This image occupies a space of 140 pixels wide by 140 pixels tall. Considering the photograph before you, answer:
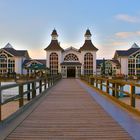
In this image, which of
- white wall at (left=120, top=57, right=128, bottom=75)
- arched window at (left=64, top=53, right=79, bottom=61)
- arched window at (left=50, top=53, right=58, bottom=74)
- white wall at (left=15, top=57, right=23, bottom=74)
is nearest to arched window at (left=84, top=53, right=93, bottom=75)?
arched window at (left=64, top=53, right=79, bottom=61)

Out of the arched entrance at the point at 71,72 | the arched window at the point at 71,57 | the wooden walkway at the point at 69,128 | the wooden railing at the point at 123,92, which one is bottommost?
the wooden walkway at the point at 69,128

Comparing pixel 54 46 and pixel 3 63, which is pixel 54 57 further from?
pixel 3 63

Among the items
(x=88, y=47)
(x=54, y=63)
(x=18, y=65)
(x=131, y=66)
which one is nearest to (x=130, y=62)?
(x=131, y=66)

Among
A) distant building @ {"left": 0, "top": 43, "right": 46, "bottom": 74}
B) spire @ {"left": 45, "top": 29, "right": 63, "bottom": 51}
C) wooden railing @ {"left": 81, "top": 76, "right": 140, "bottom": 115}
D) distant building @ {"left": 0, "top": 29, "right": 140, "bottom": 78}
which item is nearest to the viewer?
wooden railing @ {"left": 81, "top": 76, "right": 140, "bottom": 115}

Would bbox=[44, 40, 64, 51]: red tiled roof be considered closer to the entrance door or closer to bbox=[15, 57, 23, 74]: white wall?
the entrance door

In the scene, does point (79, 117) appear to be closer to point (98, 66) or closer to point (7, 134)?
point (7, 134)

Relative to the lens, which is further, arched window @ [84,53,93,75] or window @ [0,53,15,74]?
window @ [0,53,15,74]

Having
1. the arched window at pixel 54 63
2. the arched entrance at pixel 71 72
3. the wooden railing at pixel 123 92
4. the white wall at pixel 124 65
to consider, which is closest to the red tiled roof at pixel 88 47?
the arched entrance at pixel 71 72

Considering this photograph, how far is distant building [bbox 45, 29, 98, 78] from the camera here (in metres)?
92.9

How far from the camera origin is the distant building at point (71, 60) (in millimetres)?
92875

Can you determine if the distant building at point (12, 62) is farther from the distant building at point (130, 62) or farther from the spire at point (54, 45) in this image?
the distant building at point (130, 62)

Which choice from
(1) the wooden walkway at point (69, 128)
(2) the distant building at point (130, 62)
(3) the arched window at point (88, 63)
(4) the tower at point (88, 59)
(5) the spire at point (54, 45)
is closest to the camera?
(1) the wooden walkway at point (69, 128)

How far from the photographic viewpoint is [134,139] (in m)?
Answer: 6.55

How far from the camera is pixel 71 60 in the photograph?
9531 centimetres
